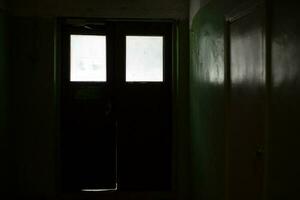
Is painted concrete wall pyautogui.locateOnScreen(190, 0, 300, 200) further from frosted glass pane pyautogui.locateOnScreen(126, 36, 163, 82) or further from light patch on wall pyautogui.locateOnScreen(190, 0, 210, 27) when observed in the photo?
frosted glass pane pyautogui.locateOnScreen(126, 36, 163, 82)

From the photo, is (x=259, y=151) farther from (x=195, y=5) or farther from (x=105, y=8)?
(x=105, y=8)

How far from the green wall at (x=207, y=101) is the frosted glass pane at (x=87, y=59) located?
1.12 m

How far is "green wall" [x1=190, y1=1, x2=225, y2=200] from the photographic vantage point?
3.16 m

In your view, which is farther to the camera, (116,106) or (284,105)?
(116,106)

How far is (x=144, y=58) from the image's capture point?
4.73 metres

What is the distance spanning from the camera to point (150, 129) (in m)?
4.79

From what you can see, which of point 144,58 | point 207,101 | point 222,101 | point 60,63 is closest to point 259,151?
point 222,101

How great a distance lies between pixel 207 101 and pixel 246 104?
1.13 meters

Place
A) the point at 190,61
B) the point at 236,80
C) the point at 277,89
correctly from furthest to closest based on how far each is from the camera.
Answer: the point at 190,61 → the point at 236,80 → the point at 277,89

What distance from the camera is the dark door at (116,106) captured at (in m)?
4.68

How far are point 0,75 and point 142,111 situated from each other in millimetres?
1699

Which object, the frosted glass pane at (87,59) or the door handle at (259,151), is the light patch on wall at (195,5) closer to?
the frosted glass pane at (87,59)

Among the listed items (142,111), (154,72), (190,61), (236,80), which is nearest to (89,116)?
(142,111)

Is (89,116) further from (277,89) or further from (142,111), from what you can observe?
(277,89)
